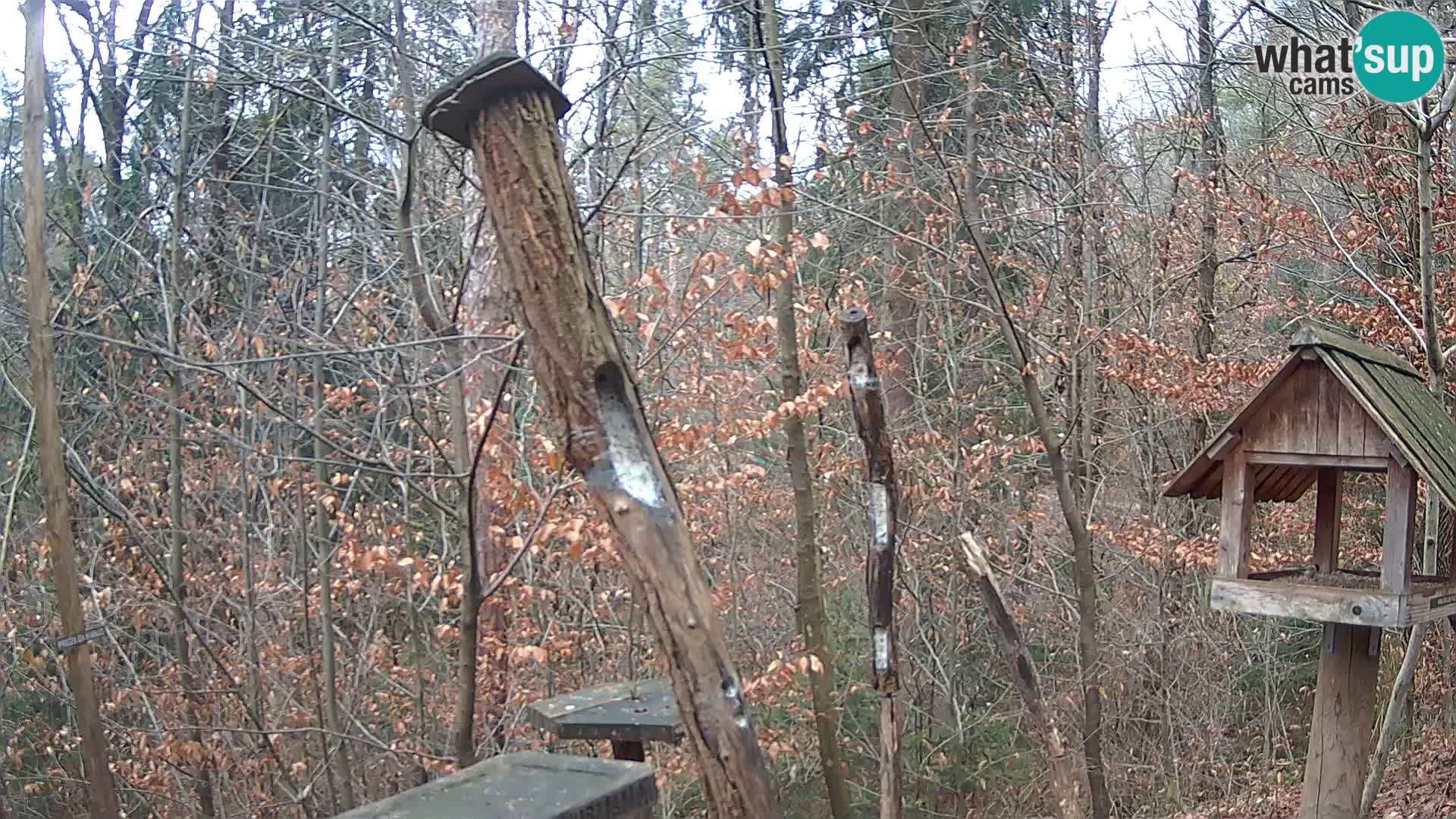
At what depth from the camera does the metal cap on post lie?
2.84 metres

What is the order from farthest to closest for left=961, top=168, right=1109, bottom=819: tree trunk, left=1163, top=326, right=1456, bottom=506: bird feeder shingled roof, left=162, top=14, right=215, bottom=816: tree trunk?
left=162, top=14, right=215, bottom=816: tree trunk → left=961, top=168, right=1109, bottom=819: tree trunk → left=1163, top=326, right=1456, bottom=506: bird feeder shingled roof

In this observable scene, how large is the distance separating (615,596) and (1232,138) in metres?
7.18

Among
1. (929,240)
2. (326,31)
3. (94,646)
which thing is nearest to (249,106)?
(326,31)

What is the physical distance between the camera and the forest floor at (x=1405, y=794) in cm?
698

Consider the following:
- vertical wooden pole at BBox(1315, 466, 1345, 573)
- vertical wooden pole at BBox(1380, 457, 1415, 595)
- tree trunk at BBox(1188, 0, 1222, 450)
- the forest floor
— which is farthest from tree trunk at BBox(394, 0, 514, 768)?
tree trunk at BBox(1188, 0, 1222, 450)

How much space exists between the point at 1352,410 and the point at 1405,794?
497 centimetres

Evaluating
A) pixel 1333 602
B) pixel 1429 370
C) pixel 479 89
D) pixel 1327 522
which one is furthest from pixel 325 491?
pixel 1429 370

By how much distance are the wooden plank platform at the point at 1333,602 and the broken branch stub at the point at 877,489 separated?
1.16 meters

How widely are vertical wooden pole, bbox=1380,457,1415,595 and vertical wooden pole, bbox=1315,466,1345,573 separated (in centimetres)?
56

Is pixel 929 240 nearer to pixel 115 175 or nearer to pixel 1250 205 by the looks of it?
pixel 1250 205

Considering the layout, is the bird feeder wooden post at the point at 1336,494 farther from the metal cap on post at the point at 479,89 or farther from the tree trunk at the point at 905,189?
the tree trunk at the point at 905,189

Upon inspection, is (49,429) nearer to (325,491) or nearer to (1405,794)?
(325,491)

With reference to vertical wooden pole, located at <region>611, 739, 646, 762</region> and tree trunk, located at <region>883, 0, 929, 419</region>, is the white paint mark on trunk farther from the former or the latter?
tree trunk, located at <region>883, 0, 929, 419</region>

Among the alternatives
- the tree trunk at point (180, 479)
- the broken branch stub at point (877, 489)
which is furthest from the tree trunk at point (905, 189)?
the tree trunk at point (180, 479)
